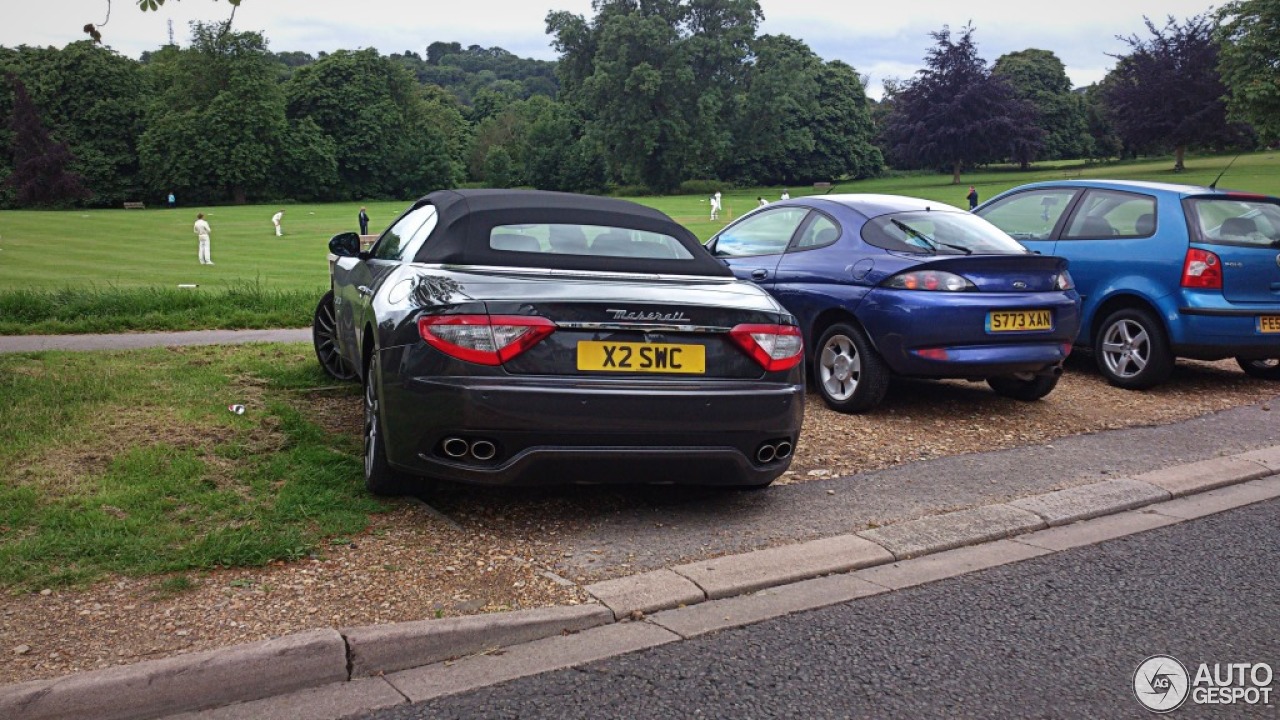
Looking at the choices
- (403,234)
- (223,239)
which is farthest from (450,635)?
(223,239)

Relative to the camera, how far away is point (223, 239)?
4772 centimetres

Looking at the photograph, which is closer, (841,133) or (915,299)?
(915,299)

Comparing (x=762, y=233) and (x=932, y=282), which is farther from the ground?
(x=762, y=233)

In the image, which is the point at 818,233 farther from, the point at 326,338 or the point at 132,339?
the point at 132,339

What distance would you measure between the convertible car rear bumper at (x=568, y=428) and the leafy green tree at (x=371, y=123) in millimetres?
100167

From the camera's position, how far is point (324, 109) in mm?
101812

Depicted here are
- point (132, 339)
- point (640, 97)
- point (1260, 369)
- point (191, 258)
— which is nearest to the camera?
point (1260, 369)

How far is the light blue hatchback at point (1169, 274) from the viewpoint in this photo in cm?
910

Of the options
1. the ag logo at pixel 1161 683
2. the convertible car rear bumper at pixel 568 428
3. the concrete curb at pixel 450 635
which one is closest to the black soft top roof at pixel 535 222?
the convertible car rear bumper at pixel 568 428

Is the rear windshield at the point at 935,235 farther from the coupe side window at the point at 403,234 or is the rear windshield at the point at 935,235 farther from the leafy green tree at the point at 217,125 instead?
the leafy green tree at the point at 217,125

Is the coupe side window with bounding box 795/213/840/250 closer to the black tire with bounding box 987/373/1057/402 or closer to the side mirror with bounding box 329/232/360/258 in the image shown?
the black tire with bounding box 987/373/1057/402

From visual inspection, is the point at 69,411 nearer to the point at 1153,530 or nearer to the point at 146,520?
the point at 146,520

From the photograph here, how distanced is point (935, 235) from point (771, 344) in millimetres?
3393

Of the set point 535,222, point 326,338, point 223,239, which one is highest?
point 535,222
